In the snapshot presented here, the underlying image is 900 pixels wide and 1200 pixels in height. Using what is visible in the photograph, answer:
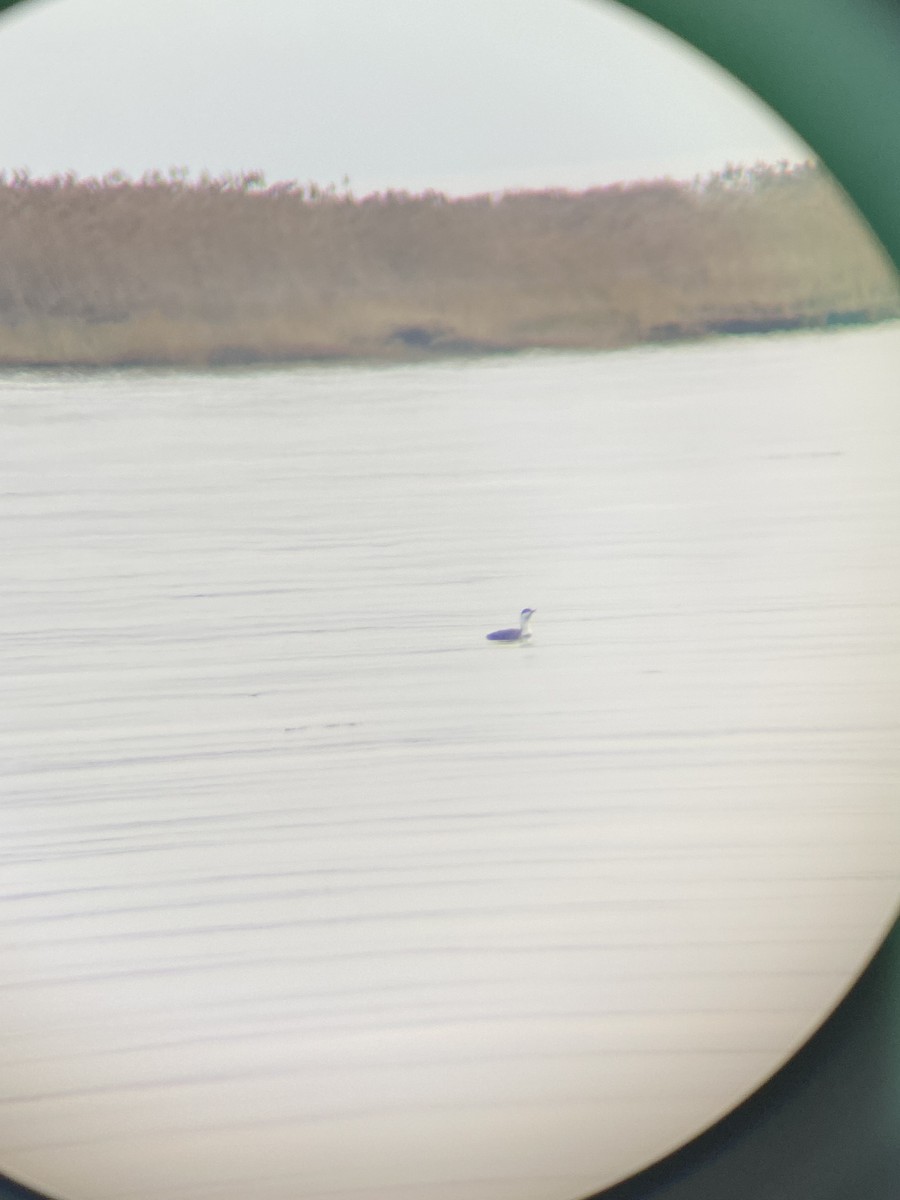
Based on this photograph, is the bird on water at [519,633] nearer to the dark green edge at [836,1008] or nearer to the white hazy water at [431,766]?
the white hazy water at [431,766]

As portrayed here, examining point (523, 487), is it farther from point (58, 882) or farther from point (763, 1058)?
point (763, 1058)

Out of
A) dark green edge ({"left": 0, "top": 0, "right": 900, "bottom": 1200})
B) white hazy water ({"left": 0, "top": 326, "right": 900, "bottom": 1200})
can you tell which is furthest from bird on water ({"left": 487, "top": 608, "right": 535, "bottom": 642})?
dark green edge ({"left": 0, "top": 0, "right": 900, "bottom": 1200})

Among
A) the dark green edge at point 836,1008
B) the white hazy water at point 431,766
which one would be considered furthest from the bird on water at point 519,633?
the dark green edge at point 836,1008

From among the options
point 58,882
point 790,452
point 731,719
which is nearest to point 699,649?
point 731,719

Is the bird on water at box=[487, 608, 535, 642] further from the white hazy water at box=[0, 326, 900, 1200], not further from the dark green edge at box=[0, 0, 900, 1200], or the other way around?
the dark green edge at box=[0, 0, 900, 1200]

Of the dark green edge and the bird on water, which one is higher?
the dark green edge
